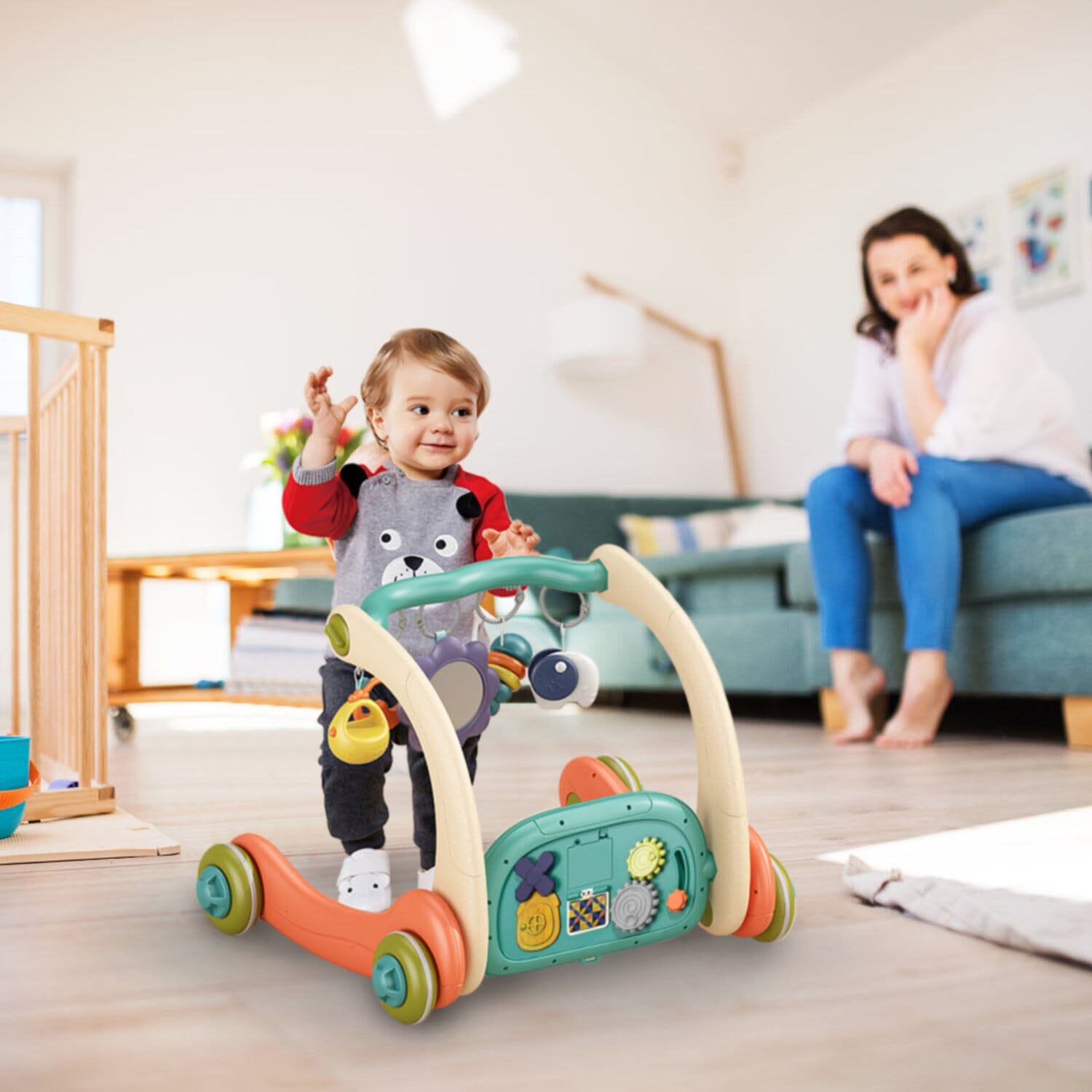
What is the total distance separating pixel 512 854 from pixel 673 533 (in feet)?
9.04

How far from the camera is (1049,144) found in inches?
115

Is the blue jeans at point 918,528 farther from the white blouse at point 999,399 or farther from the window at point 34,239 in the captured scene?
the window at point 34,239

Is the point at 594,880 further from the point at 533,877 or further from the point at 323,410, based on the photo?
the point at 323,410

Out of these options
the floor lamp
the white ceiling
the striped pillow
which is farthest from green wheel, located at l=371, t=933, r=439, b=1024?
the floor lamp

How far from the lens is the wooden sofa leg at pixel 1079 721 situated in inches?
67.5

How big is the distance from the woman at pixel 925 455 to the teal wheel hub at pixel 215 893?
1.29 metres

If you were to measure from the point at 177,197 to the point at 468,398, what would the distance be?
2.74 metres

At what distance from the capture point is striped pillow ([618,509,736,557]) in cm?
331

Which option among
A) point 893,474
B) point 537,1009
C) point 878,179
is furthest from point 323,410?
point 878,179

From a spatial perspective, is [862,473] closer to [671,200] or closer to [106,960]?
[106,960]

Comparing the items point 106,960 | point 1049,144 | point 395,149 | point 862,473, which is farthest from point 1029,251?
point 106,960

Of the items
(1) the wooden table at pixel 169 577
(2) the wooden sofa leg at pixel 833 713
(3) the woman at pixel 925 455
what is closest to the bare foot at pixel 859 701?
(3) the woman at pixel 925 455

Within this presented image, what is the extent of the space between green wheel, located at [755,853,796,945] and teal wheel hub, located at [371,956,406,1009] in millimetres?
259

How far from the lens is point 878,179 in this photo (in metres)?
3.50
